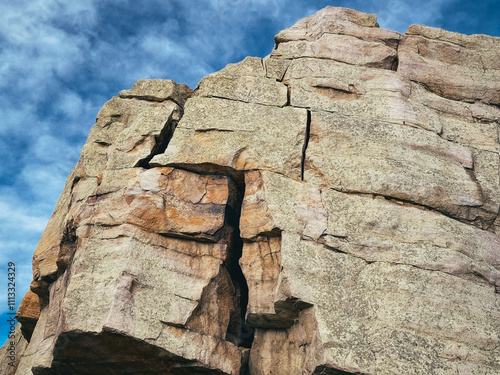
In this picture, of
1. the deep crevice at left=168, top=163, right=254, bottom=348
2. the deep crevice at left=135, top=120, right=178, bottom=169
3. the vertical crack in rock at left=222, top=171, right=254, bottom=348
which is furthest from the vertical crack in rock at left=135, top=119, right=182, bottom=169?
the vertical crack in rock at left=222, top=171, right=254, bottom=348

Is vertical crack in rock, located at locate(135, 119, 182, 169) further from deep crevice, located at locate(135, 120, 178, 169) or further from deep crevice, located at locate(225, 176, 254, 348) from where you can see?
deep crevice, located at locate(225, 176, 254, 348)

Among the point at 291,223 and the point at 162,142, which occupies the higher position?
the point at 162,142

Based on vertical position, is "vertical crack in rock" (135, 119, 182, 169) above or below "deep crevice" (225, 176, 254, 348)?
above

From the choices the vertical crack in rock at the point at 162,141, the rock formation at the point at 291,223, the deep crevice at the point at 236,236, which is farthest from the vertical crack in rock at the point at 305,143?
the vertical crack in rock at the point at 162,141

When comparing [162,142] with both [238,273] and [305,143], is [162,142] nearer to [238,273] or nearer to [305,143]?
[305,143]

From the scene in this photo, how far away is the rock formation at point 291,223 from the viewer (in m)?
12.7

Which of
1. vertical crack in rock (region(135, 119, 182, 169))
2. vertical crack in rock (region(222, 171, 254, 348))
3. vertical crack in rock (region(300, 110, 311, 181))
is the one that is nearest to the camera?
vertical crack in rock (region(222, 171, 254, 348))

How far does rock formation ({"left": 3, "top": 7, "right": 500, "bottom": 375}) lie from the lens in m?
12.7

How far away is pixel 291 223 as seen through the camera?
1377 centimetres

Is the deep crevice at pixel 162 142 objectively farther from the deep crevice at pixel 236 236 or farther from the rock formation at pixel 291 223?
the deep crevice at pixel 236 236

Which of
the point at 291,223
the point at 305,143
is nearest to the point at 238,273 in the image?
the point at 291,223

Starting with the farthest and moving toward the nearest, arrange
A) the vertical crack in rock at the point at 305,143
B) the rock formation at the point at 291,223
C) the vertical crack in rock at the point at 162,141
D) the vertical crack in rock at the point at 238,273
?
1. the vertical crack in rock at the point at 162,141
2. the vertical crack in rock at the point at 305,143
3. the vertical crack in rock at the point at 238,273
4. the rock formation at the point at 291,223

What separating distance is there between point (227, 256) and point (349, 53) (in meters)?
7.33

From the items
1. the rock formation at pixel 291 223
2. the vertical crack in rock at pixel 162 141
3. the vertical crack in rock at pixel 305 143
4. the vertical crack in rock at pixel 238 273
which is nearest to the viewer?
the rock formation at pixel 291 223
